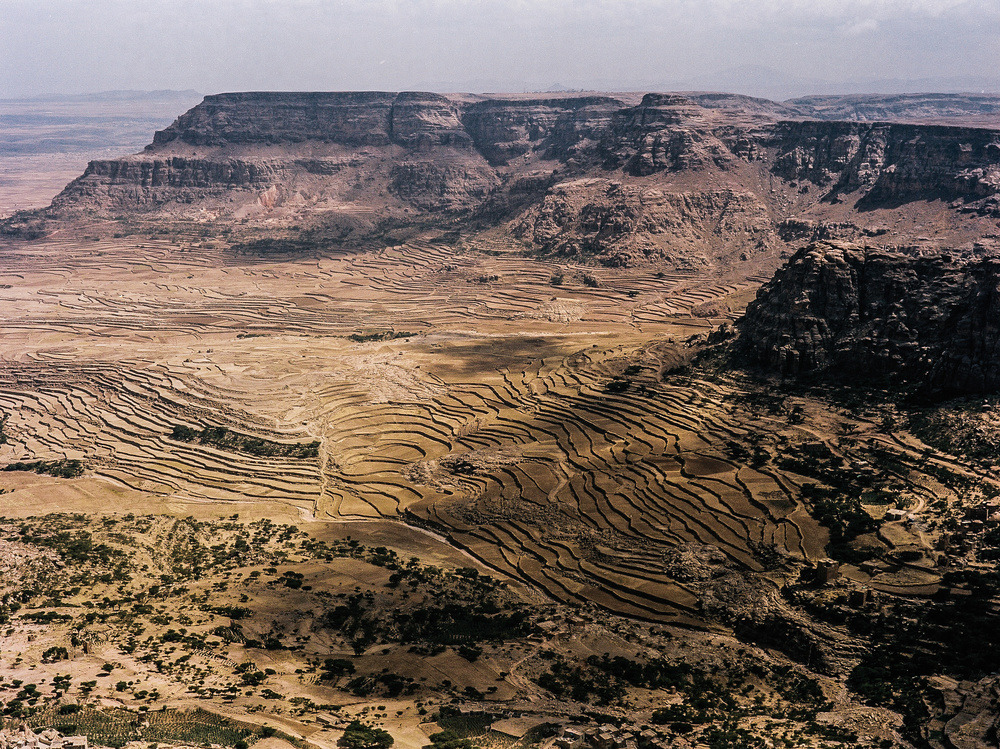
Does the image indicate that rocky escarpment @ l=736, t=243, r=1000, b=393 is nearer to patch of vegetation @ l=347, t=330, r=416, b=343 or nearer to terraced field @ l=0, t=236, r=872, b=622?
terraced field @ l=0, t=236, r=872, b=622

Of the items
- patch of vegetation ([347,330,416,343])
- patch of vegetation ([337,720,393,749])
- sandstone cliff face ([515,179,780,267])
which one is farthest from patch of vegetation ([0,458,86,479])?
sandstone cliff face ([515,179,780,267])

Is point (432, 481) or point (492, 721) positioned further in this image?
point (432, 481)

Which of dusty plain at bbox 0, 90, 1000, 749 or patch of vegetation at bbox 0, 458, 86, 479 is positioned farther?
patch of vegetation at bbox 0, 458, 86, 479

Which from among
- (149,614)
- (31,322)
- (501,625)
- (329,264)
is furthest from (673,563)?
(329,264)

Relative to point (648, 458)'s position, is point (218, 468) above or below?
below

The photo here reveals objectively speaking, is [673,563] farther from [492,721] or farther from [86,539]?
[86,539]

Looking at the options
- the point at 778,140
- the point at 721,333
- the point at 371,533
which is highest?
the point at 778,140

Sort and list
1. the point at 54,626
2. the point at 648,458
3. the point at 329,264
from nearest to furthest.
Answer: the point at 54,626
the point at 648,458
the point at 329,264

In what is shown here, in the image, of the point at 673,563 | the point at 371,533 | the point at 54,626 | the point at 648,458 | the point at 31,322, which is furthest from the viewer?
the point at 31,322
